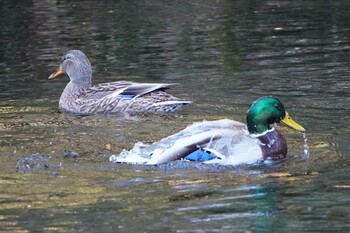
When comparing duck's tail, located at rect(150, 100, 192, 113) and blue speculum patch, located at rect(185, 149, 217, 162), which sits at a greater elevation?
blue speculum patch, located at rect(185, 149, 217, 162)

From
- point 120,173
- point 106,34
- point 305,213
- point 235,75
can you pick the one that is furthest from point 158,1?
point 305,213

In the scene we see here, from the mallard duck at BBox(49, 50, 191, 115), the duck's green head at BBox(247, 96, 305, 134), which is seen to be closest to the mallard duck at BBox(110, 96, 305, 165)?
the duck's green head at BBox(247, 96, 305, 134)

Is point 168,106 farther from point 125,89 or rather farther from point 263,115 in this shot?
point 263,115

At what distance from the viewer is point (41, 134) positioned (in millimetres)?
11680

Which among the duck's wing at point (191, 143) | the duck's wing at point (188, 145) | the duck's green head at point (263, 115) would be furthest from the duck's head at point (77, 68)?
the duck's wing at point (188, 145)

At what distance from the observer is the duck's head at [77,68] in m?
14.8

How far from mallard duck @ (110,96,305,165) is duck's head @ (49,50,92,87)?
4413mm

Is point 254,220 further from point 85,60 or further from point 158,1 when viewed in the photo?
point 158,1

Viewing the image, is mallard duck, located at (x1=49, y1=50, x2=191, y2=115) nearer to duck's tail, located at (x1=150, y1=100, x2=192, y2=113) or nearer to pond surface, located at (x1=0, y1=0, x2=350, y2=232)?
duck's tail, located at (x1=150, y1=100, x2=192, y2=113)

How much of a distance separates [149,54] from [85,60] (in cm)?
293

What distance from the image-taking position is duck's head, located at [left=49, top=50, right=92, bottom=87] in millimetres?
14844

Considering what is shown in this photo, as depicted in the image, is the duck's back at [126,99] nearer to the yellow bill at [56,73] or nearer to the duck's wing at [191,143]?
the yellow bill at [56,73]

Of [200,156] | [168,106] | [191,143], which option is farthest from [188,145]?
[168,106]

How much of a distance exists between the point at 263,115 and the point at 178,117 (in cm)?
257
